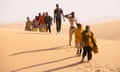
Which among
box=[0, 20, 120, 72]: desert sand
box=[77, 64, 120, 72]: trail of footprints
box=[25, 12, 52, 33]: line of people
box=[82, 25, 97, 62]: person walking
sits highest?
box=[25, 12, 52, 33]: line of people

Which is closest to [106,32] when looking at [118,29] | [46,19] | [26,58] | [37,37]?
[118,29]

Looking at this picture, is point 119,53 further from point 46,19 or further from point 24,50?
point 46,19

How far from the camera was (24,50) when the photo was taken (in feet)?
56.1

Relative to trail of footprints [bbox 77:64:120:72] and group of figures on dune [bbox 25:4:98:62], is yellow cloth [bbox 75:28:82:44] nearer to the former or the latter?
group of figures on dune [bbox 25:4:98:62]

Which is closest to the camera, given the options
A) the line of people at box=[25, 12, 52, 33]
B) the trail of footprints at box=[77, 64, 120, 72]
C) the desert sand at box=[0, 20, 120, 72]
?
the trail of footprints at box=[77, 64, 120, 72]

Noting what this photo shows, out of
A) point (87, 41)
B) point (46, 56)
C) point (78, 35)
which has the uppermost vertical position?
point (78, 35)

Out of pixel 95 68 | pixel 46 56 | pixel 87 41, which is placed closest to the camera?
pixel 95 68

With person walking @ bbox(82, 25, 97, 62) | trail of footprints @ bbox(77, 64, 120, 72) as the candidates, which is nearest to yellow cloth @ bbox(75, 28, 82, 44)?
person walking @ bbox(82, 25, 97, 62)

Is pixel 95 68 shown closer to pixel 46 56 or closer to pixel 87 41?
pixel 87 41

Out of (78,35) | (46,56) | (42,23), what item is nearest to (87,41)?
(78,35)

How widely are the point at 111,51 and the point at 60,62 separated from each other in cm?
354

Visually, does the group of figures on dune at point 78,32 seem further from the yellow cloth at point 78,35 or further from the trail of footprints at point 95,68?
the trail of footprints at point 95,68

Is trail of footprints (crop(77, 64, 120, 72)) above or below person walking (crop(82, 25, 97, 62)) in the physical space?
below

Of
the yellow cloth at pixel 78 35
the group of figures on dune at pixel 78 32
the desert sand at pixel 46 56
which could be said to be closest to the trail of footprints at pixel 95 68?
the desert sand at pixel 46 56
